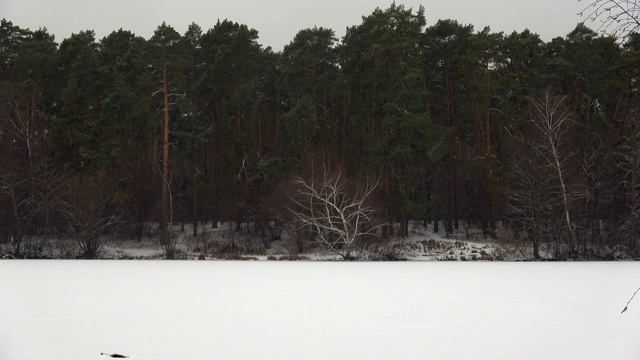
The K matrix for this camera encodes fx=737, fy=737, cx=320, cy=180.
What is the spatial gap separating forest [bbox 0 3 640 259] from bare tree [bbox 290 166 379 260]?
0.26m

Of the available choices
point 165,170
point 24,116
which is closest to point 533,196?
point 165,170

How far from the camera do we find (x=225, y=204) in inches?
1679

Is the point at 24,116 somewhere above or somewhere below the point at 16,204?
above

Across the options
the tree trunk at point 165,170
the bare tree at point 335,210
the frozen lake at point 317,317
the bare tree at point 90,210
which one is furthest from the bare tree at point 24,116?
the frozen lake at point 317,317

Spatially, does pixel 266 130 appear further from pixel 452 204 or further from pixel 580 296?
pixel 580 296

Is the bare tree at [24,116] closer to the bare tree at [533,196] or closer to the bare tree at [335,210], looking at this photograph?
the bare tree at [335,210]

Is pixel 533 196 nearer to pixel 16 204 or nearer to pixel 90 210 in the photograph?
pixel 90 210

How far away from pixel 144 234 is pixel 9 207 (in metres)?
7.22

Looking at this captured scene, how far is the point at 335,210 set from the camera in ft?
125

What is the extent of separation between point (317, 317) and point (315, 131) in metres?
28.9

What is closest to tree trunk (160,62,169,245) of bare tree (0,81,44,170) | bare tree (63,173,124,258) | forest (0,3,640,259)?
forest (0,3,640,259)

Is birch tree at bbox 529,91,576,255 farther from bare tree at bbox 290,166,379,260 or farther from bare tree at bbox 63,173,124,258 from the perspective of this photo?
bare tree at bbox 63,173,124,258

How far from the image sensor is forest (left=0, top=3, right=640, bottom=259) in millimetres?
37938

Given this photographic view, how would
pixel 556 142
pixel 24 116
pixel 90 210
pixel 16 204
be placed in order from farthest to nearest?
pixel 24 116 → pixel 16 204 → pixel 90 210 → pixel 556 142
